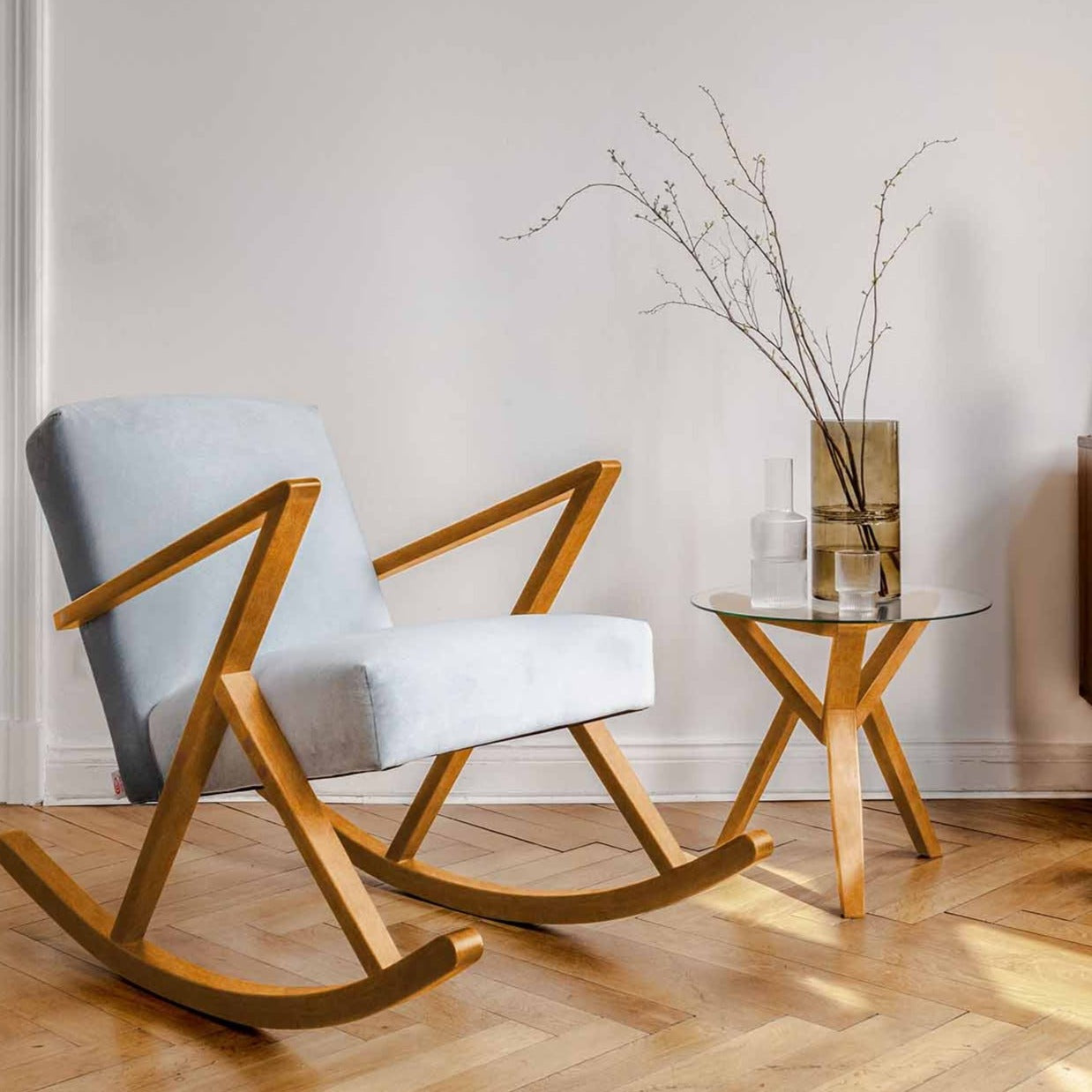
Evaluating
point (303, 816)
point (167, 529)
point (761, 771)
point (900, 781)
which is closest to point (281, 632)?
point (167, 529)

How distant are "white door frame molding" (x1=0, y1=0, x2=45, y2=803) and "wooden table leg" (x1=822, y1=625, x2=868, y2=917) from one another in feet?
5.44

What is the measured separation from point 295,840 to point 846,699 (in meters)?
0.94

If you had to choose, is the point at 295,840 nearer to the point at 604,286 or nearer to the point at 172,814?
the point at 172,814

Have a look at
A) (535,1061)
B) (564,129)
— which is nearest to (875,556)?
(535,1061)

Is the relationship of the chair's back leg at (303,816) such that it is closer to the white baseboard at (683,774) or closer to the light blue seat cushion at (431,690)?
the light blue seat cushion at (431,690)

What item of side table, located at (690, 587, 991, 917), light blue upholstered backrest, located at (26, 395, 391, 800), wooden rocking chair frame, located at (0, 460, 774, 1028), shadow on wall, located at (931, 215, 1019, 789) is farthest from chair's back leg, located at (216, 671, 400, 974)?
shadow on wall, located at (931, 215, 1019, 789)

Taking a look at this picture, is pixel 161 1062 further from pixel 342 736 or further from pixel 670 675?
pixel 670 675

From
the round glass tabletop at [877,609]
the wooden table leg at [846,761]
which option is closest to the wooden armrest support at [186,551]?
the round glass tabletop at [877,609]

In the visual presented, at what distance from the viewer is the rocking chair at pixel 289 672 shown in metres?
1.72

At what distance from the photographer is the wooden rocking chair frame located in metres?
1.70

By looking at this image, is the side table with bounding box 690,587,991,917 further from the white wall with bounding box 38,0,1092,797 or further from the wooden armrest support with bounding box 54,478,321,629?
the wooden armrest support with bounding box 54,478,321,629

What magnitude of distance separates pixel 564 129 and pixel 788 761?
137 cm

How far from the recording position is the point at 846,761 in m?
2.24

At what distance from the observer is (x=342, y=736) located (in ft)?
5.62
